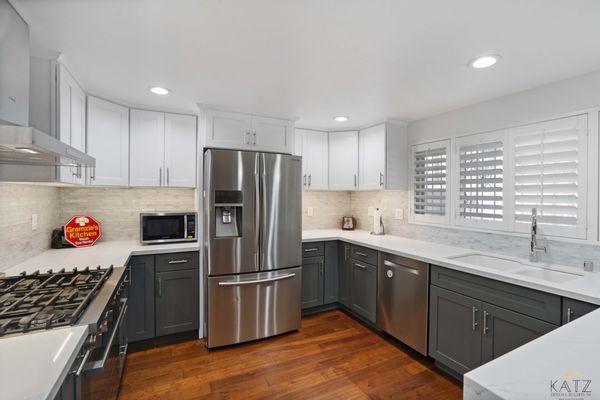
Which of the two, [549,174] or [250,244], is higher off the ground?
[549,174]

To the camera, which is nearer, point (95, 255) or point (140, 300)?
point (95, 255)

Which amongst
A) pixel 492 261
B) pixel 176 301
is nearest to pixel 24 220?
pixel 176 301

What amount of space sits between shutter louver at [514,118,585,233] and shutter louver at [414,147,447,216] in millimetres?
670

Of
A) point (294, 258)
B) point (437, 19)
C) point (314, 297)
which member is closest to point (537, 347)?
point (437, 19)

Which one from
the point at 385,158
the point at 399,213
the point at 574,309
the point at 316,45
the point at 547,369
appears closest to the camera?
the point at 547,369

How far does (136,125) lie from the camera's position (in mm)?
2750

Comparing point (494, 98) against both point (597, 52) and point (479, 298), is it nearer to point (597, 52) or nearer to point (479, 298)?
point (597, 52)

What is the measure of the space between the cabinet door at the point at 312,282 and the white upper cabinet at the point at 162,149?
59.9 inches

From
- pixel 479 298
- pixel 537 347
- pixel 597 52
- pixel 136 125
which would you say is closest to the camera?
pixel 537 347

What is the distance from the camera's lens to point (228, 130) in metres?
2.82

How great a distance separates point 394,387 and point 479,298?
885 millimetres

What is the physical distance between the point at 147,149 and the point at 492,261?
332cm

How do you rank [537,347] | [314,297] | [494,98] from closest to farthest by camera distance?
[537,347], [494,98], [314,297]

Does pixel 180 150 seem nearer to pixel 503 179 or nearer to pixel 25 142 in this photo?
pixel 25 142
